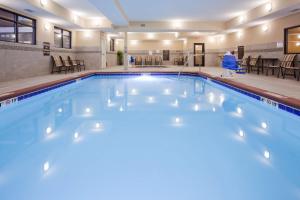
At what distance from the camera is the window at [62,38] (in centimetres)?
1177

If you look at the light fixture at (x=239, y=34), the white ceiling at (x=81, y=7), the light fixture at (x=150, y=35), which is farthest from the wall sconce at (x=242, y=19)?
the light fixture at (x=150, y=35)

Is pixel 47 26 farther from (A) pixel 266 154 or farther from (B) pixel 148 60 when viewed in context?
(B) pixel 148 60

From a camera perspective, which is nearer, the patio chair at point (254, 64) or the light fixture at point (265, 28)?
the light fixture at point (265, 28)

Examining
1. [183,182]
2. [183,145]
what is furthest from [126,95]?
[183,182]

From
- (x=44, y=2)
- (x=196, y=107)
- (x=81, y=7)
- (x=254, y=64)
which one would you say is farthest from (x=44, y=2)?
(x=254, y=64)

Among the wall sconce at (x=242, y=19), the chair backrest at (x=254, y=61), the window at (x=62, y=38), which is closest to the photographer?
the chair backrest at (x=254, y=61)

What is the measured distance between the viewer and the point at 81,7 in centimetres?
981

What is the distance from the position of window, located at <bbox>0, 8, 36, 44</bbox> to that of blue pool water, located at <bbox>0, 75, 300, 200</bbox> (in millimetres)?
3942

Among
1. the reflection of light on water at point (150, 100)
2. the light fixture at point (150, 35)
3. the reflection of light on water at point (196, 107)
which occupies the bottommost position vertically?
the reflection of light on water at point (196, 107)

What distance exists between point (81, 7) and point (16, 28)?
256 cm

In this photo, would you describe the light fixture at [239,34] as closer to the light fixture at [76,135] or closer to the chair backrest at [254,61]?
the chair backrest at [254,61]

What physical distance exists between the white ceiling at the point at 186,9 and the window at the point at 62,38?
3.01 meters

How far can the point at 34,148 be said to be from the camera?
2713 mm

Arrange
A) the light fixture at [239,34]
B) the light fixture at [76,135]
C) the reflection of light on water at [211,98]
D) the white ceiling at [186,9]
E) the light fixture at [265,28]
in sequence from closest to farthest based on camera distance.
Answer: the light fixture at [76,135]
the reflection of light on water at [211,98]
the white ceiling at [186,9]
the light fixture at [265,28]
the light fixture at [239,34]
